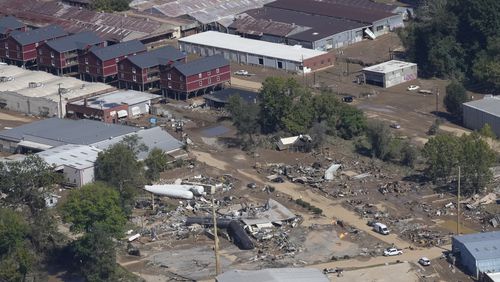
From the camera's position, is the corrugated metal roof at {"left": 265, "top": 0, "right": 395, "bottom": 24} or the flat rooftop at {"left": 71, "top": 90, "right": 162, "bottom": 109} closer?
the flat rooftop at {"left": 71, "top": 90, "right": 162, "bottom": 109}

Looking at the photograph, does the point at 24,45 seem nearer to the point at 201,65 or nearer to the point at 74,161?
the point at 201,65

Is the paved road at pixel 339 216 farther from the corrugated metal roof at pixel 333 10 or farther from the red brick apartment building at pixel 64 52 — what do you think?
the corrugated metal roof at pixel 333 10

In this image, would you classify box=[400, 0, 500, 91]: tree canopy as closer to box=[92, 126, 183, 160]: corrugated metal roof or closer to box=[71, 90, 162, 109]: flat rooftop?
box=[71, 90, 162, 109]: flat rooftop

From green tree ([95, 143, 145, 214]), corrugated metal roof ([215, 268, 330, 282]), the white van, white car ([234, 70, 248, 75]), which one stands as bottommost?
white car ([234, 70, 248, 75])

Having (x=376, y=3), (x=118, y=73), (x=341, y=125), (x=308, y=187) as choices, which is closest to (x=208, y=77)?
(x=118, y=73)

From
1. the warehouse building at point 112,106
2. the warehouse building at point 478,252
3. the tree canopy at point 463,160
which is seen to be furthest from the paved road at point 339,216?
the warehouse building at point 112,106

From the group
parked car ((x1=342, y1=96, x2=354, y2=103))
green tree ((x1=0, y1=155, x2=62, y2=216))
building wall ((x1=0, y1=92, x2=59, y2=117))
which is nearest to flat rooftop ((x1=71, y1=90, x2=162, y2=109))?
building wall ((x1=0, y1=92, x2=59, y2=117))

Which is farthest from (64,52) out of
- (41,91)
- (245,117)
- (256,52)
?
(245,117)
